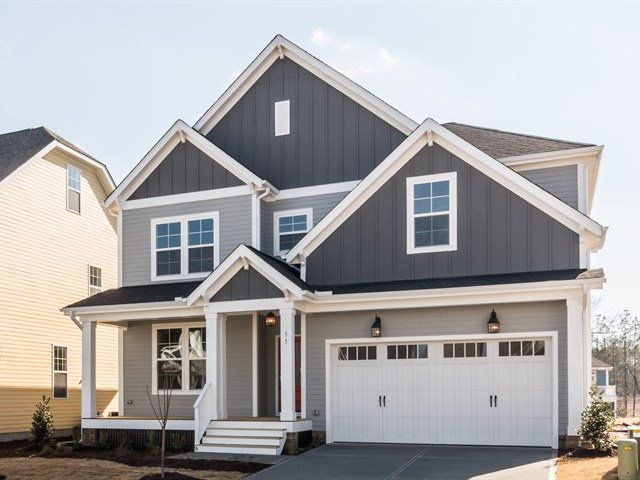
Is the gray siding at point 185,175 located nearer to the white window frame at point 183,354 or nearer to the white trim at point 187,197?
the white trim at point 187,197

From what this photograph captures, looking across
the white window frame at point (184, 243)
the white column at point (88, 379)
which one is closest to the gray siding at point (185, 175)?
the white window frame at point (184, 243)

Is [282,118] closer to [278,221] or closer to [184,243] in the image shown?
[278,221]

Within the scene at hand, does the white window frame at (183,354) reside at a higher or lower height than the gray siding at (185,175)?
lower

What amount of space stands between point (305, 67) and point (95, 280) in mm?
10871

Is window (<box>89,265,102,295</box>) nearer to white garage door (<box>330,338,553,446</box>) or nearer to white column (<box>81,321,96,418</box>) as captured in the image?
white column (<box>81,321,96,418</box>)

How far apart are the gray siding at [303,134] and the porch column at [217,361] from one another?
455 cm

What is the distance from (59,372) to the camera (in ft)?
75.1

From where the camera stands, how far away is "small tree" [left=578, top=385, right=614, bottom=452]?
43.5 ft

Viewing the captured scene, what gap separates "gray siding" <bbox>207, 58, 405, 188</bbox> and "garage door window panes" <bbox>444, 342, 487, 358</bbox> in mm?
5193

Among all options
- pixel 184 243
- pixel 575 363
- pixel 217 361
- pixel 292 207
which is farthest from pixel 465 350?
pixel 184 243

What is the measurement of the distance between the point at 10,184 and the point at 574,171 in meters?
15.2

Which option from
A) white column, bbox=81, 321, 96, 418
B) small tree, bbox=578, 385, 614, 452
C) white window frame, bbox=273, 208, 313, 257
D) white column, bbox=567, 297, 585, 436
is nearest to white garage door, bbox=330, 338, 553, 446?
white column, bbox=567, 297, 585, 436

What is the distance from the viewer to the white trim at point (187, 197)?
18.8 meters

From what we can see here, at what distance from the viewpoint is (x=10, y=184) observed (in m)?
21.1
